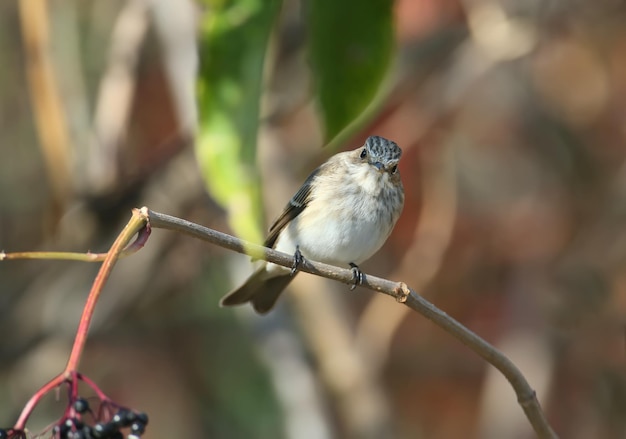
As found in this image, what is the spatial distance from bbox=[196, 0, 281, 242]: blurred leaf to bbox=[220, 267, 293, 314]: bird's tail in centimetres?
118

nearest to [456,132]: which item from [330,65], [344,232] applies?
[344,232]

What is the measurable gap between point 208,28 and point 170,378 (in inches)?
167

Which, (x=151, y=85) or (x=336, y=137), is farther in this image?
(x=151, y=85)

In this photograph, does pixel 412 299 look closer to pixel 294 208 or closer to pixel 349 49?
pixel 349 49

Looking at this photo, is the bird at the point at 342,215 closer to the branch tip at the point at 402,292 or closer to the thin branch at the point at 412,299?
the thin branch at the point at 412,299

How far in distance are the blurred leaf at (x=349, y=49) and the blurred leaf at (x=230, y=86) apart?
13cm

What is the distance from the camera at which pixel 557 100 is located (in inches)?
212

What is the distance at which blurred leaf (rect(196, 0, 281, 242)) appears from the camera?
2.26 meters

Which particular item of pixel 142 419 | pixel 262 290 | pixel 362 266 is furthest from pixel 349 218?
pixel 362 266

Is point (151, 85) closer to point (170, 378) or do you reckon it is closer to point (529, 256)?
point (170, 378)

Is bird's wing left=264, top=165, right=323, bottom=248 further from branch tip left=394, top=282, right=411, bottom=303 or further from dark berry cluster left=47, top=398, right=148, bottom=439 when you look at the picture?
dark berry cluster left=47, top=398, right=148, bottom=439

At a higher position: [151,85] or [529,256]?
[151,85]

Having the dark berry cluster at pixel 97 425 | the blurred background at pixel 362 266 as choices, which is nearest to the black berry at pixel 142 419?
the dark berry cluster at pixel 97 425

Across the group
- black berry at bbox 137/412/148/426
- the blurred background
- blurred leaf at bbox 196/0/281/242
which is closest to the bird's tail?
the blurred background
